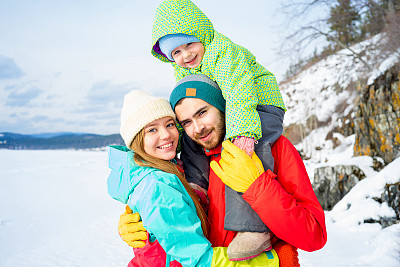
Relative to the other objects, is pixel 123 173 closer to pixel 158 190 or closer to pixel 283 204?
pixel 158 190

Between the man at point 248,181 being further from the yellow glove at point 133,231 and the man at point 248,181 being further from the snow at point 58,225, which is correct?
the snow at point 58,225

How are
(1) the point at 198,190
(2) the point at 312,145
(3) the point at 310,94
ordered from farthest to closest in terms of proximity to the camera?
1. (3) the point at 310,94
2. (2) the point at 312,145
3. (1) the point at 198,190

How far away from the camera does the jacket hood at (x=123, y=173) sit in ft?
6.35

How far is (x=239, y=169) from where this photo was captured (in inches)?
65.8

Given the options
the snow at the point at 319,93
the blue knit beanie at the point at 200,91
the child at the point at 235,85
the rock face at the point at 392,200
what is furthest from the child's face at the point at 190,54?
the snow at the point at 319,93

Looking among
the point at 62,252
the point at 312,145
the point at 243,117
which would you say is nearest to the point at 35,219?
the point at 62,252

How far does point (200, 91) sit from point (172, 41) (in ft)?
2.52

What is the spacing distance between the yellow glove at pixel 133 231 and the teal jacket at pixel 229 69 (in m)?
0.84

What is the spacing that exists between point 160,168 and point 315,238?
97cm

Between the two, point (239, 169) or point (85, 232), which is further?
point (85, 232)

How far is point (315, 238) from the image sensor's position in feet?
5.56

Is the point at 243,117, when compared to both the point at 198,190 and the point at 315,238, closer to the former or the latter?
the point at 198,190

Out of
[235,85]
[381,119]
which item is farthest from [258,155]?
[381,119]

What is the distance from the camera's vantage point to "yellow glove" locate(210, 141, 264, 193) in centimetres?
167
